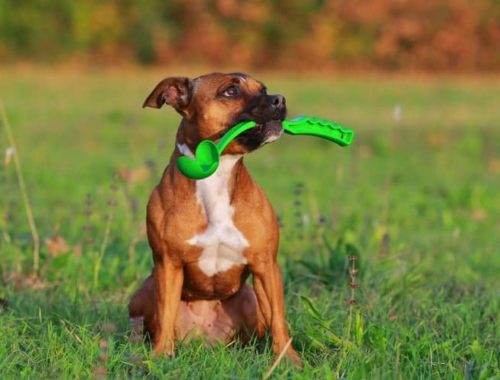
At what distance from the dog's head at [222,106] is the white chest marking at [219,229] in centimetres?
15

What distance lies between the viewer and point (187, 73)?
30016 millimetres

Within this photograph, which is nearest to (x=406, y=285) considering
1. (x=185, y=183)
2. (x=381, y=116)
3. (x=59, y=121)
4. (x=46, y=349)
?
(x=185, y=183)

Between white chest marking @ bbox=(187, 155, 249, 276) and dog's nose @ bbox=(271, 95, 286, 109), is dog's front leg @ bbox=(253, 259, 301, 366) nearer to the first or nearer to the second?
white chest marking @ bbox=(187, 155, 249, 276)

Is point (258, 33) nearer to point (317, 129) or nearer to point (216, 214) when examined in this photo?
point (317, 129)

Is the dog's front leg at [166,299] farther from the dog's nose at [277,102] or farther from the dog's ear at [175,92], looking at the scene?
the dog's nose at [277,102]

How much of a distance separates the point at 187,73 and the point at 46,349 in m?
25.5

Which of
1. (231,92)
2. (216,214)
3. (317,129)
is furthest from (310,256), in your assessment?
(231,92)

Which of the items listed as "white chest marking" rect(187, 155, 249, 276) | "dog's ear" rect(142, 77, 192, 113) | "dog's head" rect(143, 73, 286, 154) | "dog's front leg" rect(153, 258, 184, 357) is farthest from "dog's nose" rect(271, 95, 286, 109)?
"dog's front leg" rect(153, 258, 184, 357)

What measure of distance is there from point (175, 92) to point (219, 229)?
0.72m

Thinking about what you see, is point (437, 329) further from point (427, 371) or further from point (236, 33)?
point (236, 33)

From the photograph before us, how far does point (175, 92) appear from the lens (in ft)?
16.8

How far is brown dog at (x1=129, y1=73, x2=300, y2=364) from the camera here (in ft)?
16.2

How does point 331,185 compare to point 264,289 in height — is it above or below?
below

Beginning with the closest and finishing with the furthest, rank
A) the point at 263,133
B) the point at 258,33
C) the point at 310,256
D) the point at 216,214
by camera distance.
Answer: the point at 263,133, the point at 216,214, the point at 310,256, the point at 258,33
